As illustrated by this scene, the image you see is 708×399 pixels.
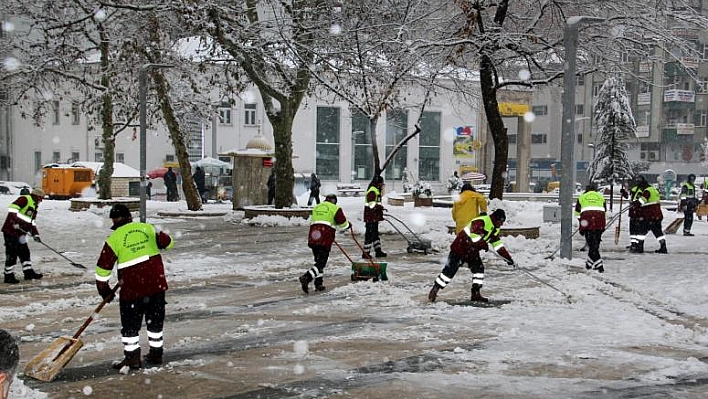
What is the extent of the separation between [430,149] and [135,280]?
48.5 meters

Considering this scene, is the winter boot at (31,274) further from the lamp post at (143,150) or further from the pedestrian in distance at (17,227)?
the lamp post at (143,150)

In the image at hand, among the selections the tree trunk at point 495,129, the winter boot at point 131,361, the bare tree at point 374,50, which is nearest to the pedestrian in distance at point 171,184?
the bare tree at point 374,50

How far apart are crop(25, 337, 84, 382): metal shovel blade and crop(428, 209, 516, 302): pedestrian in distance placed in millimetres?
5211

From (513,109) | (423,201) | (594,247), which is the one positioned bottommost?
(423,201)

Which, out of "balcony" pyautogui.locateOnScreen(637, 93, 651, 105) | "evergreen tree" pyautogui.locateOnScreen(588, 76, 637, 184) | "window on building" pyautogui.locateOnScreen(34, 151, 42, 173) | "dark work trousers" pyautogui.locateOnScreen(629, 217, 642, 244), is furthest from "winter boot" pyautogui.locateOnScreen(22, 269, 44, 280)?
"balcony" pyautogui.locateOnScreen(637, 93, 651, 105)

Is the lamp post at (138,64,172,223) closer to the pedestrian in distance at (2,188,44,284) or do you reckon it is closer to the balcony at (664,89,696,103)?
the pedestrian in distance at (2,188,44,284)

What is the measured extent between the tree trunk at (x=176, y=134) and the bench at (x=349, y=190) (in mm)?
19481

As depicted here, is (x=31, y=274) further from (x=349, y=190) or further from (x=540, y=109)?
(x=540, y=109)

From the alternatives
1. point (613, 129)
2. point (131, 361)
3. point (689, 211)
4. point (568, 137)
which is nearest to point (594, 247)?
point (568, 137)

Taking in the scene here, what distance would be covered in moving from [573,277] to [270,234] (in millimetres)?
10358

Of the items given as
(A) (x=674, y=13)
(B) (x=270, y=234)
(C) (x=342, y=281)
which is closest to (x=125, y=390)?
(C) (x=342, y=281)

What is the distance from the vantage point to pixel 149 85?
26.5m

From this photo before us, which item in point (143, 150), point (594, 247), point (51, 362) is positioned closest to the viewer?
point (51, 362)

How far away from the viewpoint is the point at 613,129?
129ft
